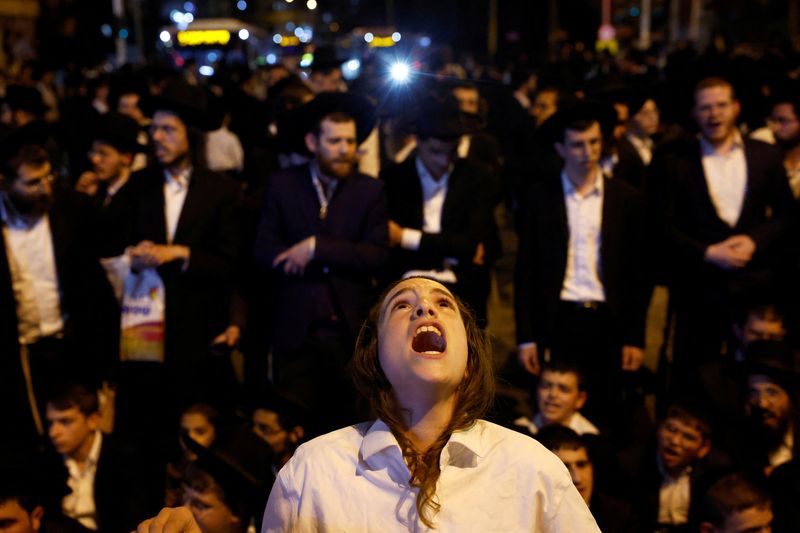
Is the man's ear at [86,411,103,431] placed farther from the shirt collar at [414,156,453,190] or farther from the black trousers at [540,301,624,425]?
the black trousers at [540,301,624,425]

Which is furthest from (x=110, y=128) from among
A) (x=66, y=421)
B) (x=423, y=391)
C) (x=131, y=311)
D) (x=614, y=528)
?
(x=423, y=391)

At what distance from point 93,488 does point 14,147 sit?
6.46ft

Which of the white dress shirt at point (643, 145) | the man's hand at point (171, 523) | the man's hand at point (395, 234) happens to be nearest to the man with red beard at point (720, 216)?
the man's hand at point (395, 234)

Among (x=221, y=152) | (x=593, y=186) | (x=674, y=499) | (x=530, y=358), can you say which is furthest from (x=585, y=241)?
(x=221, y=152)

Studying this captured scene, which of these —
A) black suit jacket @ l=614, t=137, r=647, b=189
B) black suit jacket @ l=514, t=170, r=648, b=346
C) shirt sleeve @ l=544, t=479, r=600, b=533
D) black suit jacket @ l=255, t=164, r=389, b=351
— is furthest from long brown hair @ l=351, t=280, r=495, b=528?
black suit jacket @ l=614, t=137, r=647, b=189

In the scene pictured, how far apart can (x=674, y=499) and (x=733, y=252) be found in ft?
4.64

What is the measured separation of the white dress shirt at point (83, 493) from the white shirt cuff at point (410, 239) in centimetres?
198

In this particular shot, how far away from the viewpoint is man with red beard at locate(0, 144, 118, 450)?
5465 millimetres

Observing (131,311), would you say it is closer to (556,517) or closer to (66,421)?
(66,421)

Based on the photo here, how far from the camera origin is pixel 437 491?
234cm

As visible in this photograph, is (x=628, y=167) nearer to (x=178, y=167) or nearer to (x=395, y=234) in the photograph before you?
(x=395, y=234)

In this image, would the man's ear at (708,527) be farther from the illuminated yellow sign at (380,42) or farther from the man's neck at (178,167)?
the illuminated yellow sign at (380,42)

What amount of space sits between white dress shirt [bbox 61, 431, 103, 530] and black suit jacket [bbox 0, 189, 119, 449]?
0.69m

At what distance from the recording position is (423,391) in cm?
251
